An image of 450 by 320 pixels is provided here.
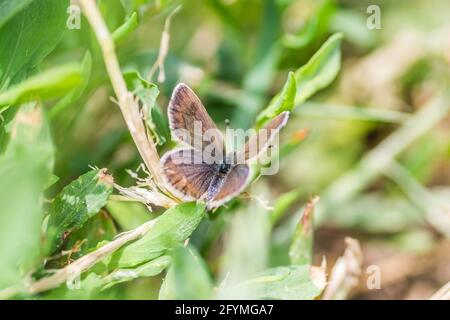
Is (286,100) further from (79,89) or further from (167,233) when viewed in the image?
(79,89)

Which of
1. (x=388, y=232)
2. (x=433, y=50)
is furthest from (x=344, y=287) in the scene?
(x=433, y=50)

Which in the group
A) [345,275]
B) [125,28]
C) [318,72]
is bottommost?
[345,275]

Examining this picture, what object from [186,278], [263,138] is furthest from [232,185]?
[186,278]

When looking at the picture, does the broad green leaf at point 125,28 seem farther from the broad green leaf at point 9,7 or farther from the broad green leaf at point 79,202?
the broad green leaf at point 79,202

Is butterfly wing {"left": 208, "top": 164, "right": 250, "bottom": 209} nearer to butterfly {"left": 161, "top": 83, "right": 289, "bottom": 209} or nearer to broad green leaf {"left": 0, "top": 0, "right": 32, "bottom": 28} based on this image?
butterfly {"left": 161, "top": 83, "right": 289, "bottom": 209}

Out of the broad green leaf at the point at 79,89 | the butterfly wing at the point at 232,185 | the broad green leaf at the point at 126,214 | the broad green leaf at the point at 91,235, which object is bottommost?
the broad green leaf at the point at 91,235

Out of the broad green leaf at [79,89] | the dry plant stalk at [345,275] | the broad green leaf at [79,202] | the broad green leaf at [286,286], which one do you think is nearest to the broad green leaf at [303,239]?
the dry plant stalk at [345,275]
